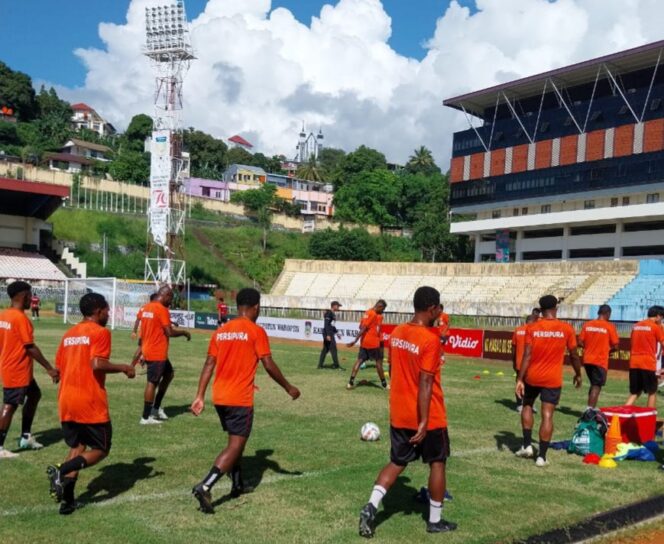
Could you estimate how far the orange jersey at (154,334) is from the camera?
36.8 ft

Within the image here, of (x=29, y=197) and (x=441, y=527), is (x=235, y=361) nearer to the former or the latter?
(x=441, y=527)

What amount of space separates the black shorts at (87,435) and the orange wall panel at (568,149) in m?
62.8

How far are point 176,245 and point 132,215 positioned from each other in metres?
20.7

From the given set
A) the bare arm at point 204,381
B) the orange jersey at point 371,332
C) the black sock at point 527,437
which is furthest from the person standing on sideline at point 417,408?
the orange jersey at point 371,332

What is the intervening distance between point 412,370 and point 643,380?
7433 millimetres

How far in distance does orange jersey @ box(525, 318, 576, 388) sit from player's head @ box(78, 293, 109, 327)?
17.7ft

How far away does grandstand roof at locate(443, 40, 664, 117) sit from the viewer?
5865cm

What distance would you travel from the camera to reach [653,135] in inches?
2255

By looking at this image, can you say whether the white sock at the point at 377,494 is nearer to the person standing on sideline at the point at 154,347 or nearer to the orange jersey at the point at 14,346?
the orange jersey at the point at 14,346

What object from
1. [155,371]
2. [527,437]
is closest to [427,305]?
[527,437]

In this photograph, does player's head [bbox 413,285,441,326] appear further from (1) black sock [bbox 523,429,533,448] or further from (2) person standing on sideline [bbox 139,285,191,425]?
(2) person standing on sideline [bbox 139,285,191,425]

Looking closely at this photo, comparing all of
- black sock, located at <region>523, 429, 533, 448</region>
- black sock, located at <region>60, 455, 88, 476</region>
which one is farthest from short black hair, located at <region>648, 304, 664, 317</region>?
black sock, located at <region>60, 455, 88, 476</region>

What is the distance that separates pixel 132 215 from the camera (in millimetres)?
79250

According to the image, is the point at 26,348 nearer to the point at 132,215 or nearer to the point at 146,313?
the point at 146,313
